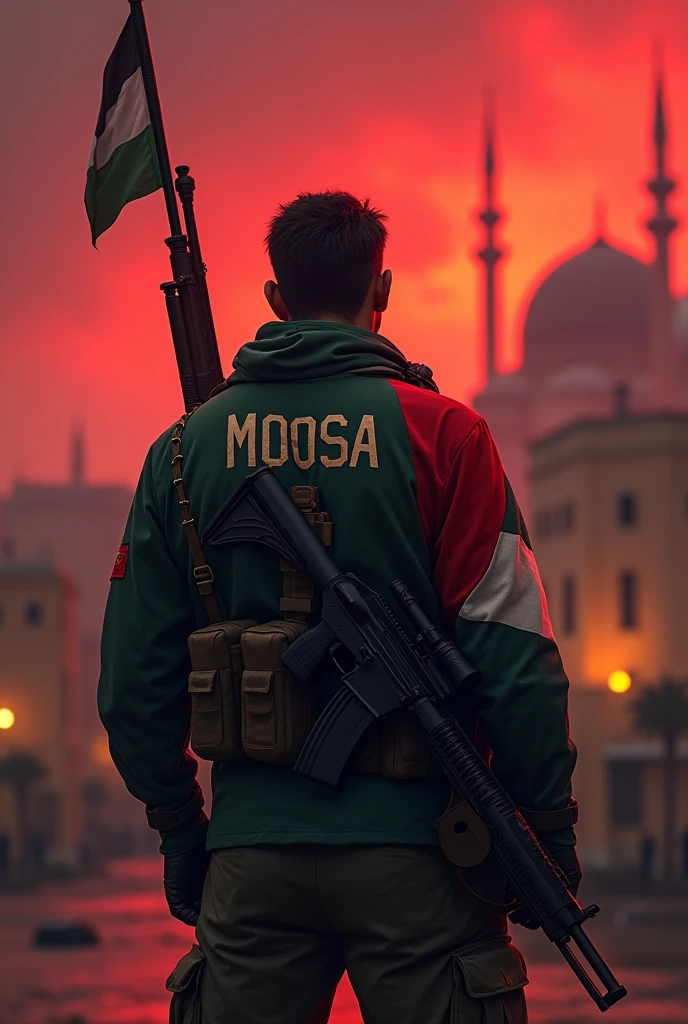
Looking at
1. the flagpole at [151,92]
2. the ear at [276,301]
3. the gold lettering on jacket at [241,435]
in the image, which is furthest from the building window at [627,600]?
the gold lettering on jacket at [241,435]

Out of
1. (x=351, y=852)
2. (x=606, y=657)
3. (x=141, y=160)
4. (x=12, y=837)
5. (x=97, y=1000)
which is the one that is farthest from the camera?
(x=12, y=837)

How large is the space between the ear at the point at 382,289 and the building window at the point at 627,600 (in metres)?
40.7

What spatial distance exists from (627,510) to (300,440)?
1616 inches

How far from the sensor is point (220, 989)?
134 inches

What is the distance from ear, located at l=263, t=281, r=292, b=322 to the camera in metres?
3.76

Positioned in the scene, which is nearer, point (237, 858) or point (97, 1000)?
point (237, 858)

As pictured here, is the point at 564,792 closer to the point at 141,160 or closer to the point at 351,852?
the point at 351,852

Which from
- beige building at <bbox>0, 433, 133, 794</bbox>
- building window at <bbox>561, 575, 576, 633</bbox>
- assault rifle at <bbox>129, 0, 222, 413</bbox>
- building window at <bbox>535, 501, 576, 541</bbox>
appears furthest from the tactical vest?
beige building at <bbox>0, 433, 133, 794</bbox>

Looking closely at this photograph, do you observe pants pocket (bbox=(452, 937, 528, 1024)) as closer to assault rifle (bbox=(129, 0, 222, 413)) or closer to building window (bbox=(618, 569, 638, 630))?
assault rifle (bbox=(129, 0, 222, 413))

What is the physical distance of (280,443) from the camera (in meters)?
3.58

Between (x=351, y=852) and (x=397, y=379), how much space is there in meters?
0.94

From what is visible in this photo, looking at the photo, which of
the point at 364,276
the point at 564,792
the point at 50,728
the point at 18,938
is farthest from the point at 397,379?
the point at 50,728

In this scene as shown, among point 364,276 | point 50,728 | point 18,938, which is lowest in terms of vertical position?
point 18,938

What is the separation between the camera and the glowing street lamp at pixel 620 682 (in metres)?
43.2
